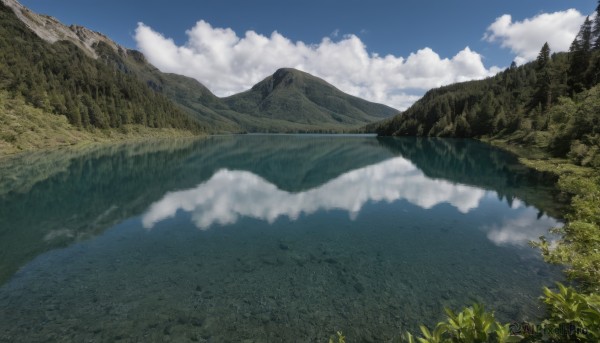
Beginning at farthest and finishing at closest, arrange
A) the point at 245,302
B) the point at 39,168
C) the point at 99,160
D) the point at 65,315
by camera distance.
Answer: the point at 99,160, the point at 39,168, the point at 245,302, the point at 65,315

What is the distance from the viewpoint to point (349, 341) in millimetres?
12656

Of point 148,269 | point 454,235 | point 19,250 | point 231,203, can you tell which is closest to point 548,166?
point 454,235

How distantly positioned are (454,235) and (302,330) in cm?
1787

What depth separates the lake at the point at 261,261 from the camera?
14078 mm

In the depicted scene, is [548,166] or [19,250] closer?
[19,250]

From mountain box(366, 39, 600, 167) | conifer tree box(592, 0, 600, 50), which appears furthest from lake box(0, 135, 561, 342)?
conifer tree box(592, 0, 600, 50)

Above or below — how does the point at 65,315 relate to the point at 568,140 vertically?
below

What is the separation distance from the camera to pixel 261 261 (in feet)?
68.1

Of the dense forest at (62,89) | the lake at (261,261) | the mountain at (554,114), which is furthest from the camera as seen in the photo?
the dense forest at (62,89)

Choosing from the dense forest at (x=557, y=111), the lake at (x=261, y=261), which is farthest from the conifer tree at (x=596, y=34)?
the lake at (x=261, y=261)

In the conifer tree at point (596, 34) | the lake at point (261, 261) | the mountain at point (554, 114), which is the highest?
the conifer tree at point (596, 34)

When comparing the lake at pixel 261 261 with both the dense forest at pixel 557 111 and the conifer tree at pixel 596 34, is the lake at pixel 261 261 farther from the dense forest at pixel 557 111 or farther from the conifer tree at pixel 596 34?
the conifer tree at pixel 596 34

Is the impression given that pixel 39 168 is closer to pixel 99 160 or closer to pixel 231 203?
pixel 99 160

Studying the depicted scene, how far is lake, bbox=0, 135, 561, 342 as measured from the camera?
1408 cm
